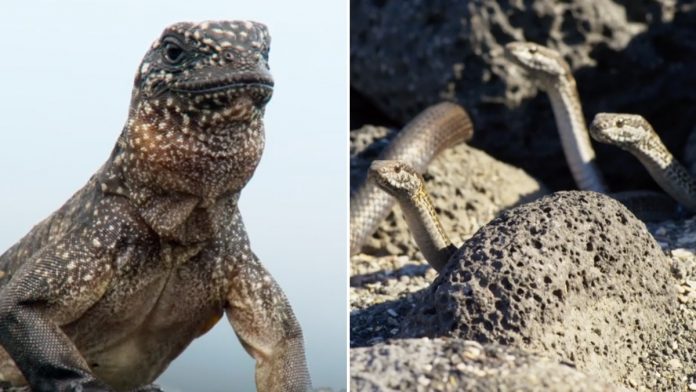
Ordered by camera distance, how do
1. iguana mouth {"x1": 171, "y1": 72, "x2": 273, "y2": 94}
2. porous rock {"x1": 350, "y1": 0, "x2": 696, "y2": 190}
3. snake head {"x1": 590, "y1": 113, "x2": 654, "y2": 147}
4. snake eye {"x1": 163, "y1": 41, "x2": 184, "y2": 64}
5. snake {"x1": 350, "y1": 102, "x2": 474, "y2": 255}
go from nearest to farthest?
iguana mouth {"x1": 171, "y1": 72, "x2": 273, "y2": 94} < snake eye {"x1": 163, "y1": 41, "x2": 184, "y2": 64} < snake head {"x1": 590, "y1": 113, "x2": 654, "y2": 147} < snake {"x1": 350, "y1": 102, "x2": 474, "y2": 255} < porous rock {"x1": 350, "y1": 0, "x2": 696, "y2": 190}

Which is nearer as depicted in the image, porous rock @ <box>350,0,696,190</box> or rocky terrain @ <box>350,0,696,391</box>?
rocky terrain @ <box>350,0,696,391</box>

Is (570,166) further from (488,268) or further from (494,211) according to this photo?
(488,268)

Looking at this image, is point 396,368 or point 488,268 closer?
point 396,368

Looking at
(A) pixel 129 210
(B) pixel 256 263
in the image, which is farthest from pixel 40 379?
(B) pixel 256 263

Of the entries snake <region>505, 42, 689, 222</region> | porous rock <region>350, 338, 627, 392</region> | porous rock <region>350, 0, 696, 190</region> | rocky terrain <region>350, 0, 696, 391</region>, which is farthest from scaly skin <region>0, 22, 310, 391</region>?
porous rock <region>350, 0, 696, 190</region>

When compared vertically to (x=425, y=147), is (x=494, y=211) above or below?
below

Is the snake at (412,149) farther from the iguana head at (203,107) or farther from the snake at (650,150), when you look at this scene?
the iguana head at (203,107)

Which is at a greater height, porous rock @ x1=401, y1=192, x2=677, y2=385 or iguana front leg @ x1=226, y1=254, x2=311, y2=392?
iguana front leg @ x1=226, y1=254, x2=311, y2=392

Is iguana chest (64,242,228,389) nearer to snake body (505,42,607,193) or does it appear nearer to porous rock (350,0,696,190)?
snake body (505,42,607,193)
